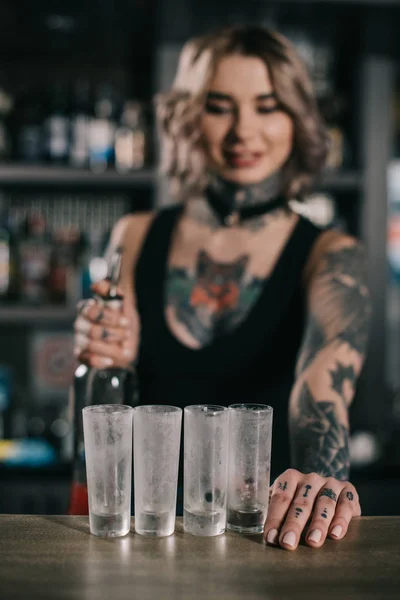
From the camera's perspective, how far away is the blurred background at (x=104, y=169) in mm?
2529

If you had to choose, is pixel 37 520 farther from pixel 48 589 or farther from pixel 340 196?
pixel 340 196

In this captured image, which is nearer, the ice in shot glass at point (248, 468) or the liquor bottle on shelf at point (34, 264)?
the ice in shot glass at point (248, 468)

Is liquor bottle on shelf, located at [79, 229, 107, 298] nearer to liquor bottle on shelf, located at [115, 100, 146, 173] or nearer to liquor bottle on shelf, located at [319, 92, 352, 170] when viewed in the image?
liquor bottle on shelf, located at [115, 100, 146, 173]

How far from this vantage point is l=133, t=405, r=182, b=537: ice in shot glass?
2.54 ft

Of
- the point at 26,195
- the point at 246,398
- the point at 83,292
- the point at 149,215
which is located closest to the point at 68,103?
the point at 26,195

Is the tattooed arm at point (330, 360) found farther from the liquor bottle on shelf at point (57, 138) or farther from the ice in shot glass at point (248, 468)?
the liquor bottle on shelf at point (57, 138)

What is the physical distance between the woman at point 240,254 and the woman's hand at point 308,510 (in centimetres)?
49

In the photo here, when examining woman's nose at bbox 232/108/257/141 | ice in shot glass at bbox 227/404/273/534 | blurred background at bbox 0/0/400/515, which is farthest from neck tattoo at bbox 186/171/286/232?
blurred background at bbox 0/0/400/515

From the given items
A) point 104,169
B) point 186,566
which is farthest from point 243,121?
point 104,169

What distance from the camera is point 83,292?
2711mm

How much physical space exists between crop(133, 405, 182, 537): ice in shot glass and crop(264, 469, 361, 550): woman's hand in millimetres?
107

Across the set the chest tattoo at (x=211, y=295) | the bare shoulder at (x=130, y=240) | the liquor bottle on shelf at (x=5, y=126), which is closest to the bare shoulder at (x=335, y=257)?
the chest tattoo at (x=211, y=295)

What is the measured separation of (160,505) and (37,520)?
16 cm

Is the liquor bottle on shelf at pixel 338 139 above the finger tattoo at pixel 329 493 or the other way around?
above
